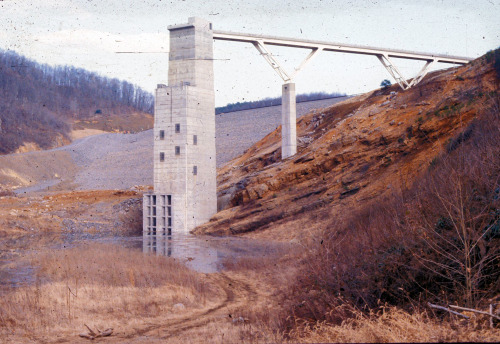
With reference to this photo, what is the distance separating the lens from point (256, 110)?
87938 millimetres

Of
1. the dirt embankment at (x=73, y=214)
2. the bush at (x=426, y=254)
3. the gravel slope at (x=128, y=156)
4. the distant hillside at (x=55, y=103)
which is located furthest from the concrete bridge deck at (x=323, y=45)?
the distant hillside at (x=55, y=103)

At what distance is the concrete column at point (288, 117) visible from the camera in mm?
42375

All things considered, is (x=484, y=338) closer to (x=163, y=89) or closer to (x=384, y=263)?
(x=384, y=263)

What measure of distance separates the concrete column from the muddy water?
34.4 feet

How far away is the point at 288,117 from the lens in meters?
42.9

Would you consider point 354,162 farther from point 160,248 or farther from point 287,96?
point 160,248

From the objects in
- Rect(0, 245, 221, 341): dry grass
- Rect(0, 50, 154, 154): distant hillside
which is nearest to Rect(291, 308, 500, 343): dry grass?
Rect(0, 245, 221, 341): dry grass

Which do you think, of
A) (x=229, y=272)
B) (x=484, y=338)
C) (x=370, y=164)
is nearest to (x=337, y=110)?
(x=370, y=164)

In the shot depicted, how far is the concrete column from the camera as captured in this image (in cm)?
4238

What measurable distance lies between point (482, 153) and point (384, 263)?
392 cm

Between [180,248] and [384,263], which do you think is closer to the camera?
[384,263]

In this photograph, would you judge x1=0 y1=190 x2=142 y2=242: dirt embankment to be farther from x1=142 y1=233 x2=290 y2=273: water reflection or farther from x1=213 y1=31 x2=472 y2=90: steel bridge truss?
x1=213 y1=31 x2=472 y2=90: steel bridge truss

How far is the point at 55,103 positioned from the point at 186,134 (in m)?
99.9

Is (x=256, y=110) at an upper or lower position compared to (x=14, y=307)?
upper
